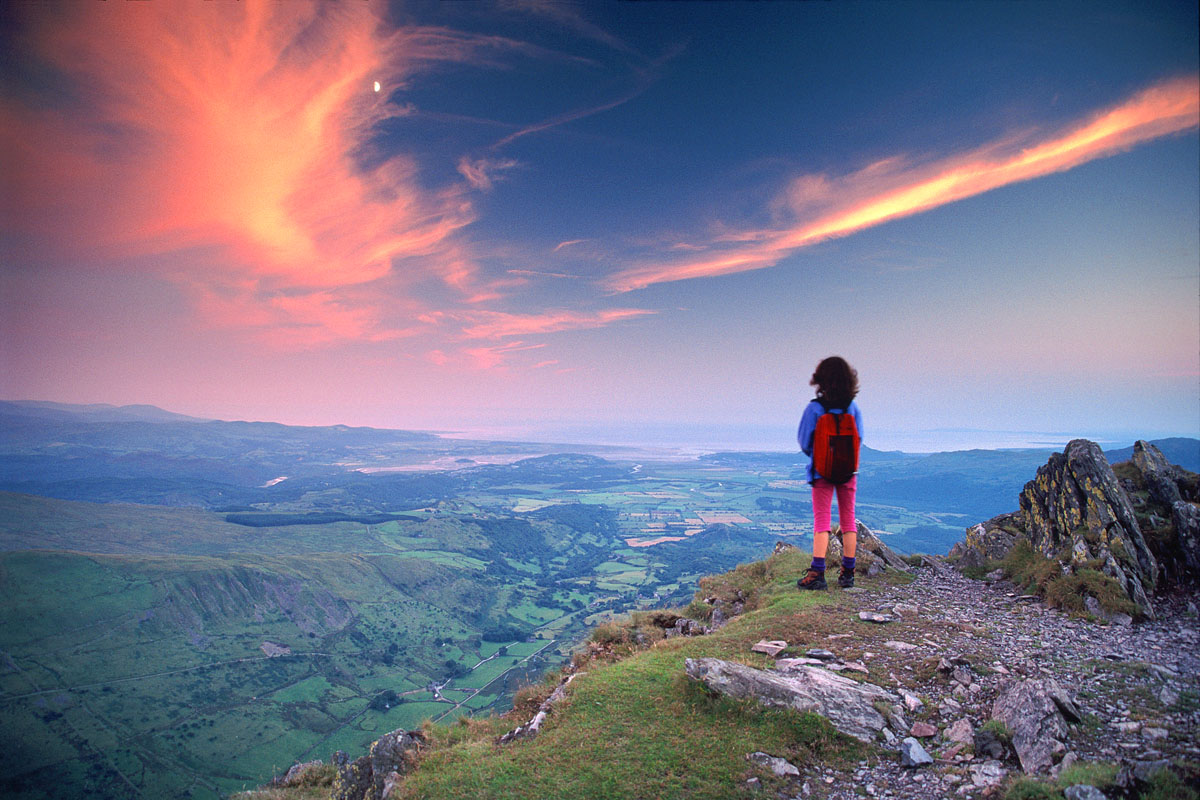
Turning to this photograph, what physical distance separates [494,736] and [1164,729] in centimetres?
1176

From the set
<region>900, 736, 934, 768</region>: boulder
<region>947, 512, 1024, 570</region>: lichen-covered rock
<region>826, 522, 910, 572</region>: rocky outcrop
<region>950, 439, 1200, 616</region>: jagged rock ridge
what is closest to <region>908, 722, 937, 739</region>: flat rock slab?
<region>900, 736, 934, 768</region>: boulder

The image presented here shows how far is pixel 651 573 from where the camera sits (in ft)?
389

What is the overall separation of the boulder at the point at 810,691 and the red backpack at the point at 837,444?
412cm

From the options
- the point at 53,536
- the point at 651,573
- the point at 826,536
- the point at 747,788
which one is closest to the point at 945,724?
the point at 747,788

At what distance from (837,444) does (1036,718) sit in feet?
17.2

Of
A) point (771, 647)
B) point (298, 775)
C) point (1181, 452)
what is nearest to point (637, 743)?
point (771, 647)

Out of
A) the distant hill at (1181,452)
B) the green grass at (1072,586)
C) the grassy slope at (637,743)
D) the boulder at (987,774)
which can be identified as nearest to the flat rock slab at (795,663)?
the grassy slope at (637,743)

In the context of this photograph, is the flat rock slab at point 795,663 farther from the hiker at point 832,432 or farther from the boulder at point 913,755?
the hiker at point 832,432

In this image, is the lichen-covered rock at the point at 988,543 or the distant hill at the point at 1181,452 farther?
the distant hill at the point at 1181,452

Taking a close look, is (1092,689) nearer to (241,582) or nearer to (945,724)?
(945,724)

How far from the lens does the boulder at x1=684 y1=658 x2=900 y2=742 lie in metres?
7.87

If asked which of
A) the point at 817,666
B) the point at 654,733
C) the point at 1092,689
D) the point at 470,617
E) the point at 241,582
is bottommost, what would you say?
the point at 470,617

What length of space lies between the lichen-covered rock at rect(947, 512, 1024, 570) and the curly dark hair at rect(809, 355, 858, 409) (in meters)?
12.0

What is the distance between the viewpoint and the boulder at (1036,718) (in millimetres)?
6250
